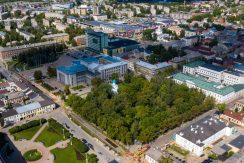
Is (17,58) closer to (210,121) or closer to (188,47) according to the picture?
(188,47)

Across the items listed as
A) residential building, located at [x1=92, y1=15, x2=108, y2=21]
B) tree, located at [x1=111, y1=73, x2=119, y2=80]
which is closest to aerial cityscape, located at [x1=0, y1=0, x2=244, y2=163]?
tree, located at [x1=111, y1=73, x2=119, y2=80]

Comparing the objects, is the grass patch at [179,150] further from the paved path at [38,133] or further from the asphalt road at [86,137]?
the paved path at [38,133]

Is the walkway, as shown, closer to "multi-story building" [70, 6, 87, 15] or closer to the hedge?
the hedge

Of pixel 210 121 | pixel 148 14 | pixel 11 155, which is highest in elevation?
pixel 148 14

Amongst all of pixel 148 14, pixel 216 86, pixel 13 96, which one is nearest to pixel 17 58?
pixel 13 96

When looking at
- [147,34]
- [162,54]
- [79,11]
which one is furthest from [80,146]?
[79,11]

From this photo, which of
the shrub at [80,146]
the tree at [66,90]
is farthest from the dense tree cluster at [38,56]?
the shrub at [80,146]

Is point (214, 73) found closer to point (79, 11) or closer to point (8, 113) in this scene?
point (8, 113)
